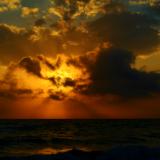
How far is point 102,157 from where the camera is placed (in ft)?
90.8

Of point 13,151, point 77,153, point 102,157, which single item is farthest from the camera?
point 13,151

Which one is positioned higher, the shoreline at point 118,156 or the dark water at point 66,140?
the dark water at point 66,140

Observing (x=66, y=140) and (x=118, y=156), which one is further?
(x=66, y=140)

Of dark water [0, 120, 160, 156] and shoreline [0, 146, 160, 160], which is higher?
dark water [0, 120, 160, 156]

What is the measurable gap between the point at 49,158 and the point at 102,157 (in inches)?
157

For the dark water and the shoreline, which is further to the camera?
the dark water

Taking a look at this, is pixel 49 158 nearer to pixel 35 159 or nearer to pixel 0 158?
pixel 35 159

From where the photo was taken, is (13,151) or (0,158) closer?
(0,158)

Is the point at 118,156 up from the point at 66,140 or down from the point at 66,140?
down

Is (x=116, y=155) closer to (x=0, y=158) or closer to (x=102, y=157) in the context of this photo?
(x=102, y=157)

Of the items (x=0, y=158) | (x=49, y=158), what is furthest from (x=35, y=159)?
(x=0, y=158)

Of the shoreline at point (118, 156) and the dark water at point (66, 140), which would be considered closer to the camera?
the shoreline at point (118, 156)

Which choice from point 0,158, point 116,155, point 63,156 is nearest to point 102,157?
point 116,155

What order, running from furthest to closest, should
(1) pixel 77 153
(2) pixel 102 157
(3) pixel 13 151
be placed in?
(3) pixel 13 151 < (1) pixel 77 153 < (2) pixel 102 157
